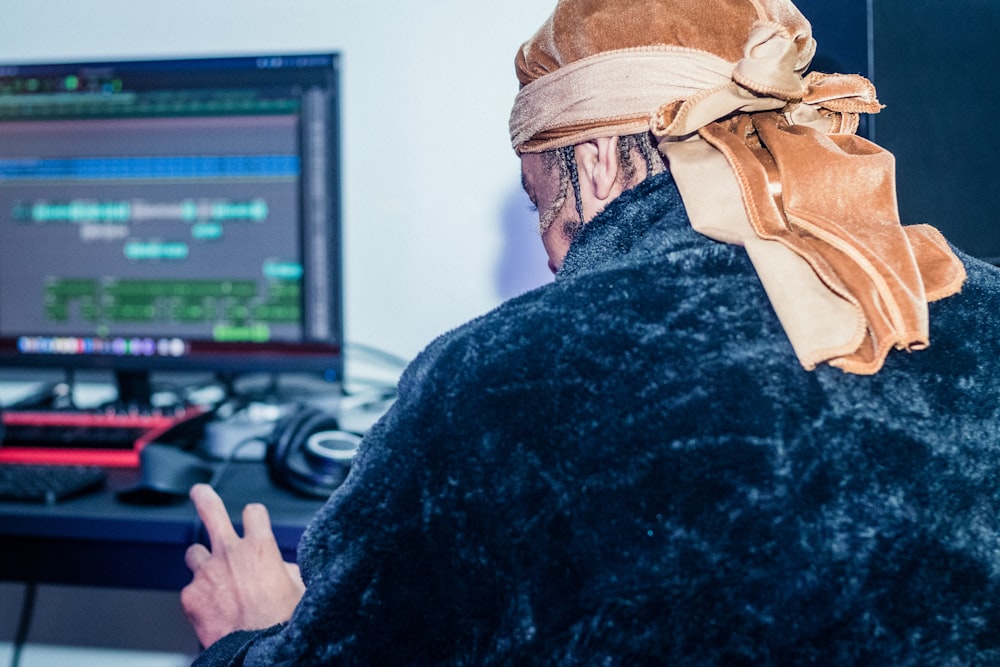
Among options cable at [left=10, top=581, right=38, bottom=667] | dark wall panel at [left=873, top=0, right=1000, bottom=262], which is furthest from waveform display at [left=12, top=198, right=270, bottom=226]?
dark wall panel at [left=873, top=0, right=1000, bottom=262]

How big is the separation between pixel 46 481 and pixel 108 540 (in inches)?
4.7

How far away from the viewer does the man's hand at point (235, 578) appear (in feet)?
2.56

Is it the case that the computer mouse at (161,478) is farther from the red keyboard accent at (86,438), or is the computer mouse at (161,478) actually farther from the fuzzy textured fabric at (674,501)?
the fuzzy textured fabric at (674,501)

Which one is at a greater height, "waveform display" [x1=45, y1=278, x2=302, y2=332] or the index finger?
"waveform display" [x1=45, y1=278, x2=302, y2=332]

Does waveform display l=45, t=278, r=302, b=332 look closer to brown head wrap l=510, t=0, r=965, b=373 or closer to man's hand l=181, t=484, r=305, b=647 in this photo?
man's hand l=181, t=484, r=305, b=647

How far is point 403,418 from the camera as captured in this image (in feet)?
1.85

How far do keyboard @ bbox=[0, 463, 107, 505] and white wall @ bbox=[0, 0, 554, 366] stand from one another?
0.52 meters

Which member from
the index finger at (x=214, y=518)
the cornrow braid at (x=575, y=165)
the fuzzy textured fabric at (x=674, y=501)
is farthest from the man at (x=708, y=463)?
the index finger at (x=214, y=518)

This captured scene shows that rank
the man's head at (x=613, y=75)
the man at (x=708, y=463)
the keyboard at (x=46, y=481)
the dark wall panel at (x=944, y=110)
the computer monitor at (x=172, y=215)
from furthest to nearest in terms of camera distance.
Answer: the computer monitor at (x=172, y=215), the keyboard at (x=46, y=481), the dark wall panel at (x=944, y=110), the man's head at (x=613, y=75), the man at (x=708, y=463)

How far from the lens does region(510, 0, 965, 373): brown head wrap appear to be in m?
0.52

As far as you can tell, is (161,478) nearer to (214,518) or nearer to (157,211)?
(214,518)

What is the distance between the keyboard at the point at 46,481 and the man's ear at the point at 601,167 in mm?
640

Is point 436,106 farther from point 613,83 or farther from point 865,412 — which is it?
point 865,412

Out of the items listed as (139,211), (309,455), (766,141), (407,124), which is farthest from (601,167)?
(139,211)
